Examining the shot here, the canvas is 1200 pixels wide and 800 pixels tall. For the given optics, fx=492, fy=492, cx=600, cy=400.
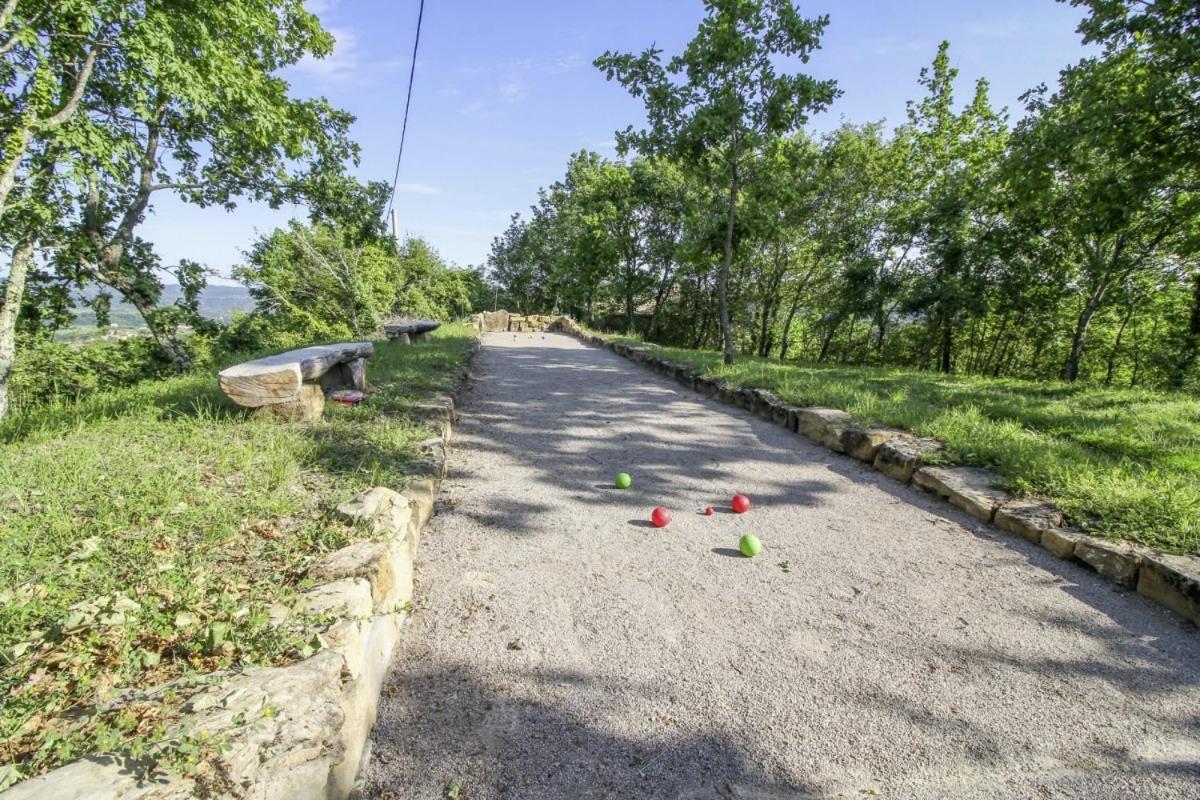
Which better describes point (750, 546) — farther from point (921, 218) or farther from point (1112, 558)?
point (921, 218)

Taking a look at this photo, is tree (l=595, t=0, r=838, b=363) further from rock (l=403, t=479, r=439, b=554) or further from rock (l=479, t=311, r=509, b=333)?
rock (l=479, t=311, r=509, b=333)

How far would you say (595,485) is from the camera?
3.87m

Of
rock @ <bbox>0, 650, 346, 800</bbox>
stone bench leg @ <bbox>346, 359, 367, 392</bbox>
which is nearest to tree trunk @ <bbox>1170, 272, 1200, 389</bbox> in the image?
stone bench leg @ <bbox>346, 359, 367, 392</bbox>

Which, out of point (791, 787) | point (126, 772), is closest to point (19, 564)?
point (126, 772)

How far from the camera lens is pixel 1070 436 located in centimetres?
461

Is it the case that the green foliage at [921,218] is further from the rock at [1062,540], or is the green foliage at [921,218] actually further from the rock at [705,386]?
the rock at [1062,540]

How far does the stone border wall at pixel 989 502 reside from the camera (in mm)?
2391

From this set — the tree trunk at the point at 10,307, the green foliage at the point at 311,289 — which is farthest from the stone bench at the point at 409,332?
the tree trunk at the point at 10,307

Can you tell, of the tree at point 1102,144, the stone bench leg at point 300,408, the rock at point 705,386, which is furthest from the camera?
the rock at point 705,386

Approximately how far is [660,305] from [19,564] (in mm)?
24095

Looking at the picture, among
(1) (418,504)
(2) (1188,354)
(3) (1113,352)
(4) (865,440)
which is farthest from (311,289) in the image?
(3) (1113,352)

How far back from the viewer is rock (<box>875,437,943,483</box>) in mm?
3938

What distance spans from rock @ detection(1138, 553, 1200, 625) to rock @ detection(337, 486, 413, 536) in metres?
3.70

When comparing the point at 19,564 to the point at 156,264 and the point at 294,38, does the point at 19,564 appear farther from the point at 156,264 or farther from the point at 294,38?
the point at 294,38
